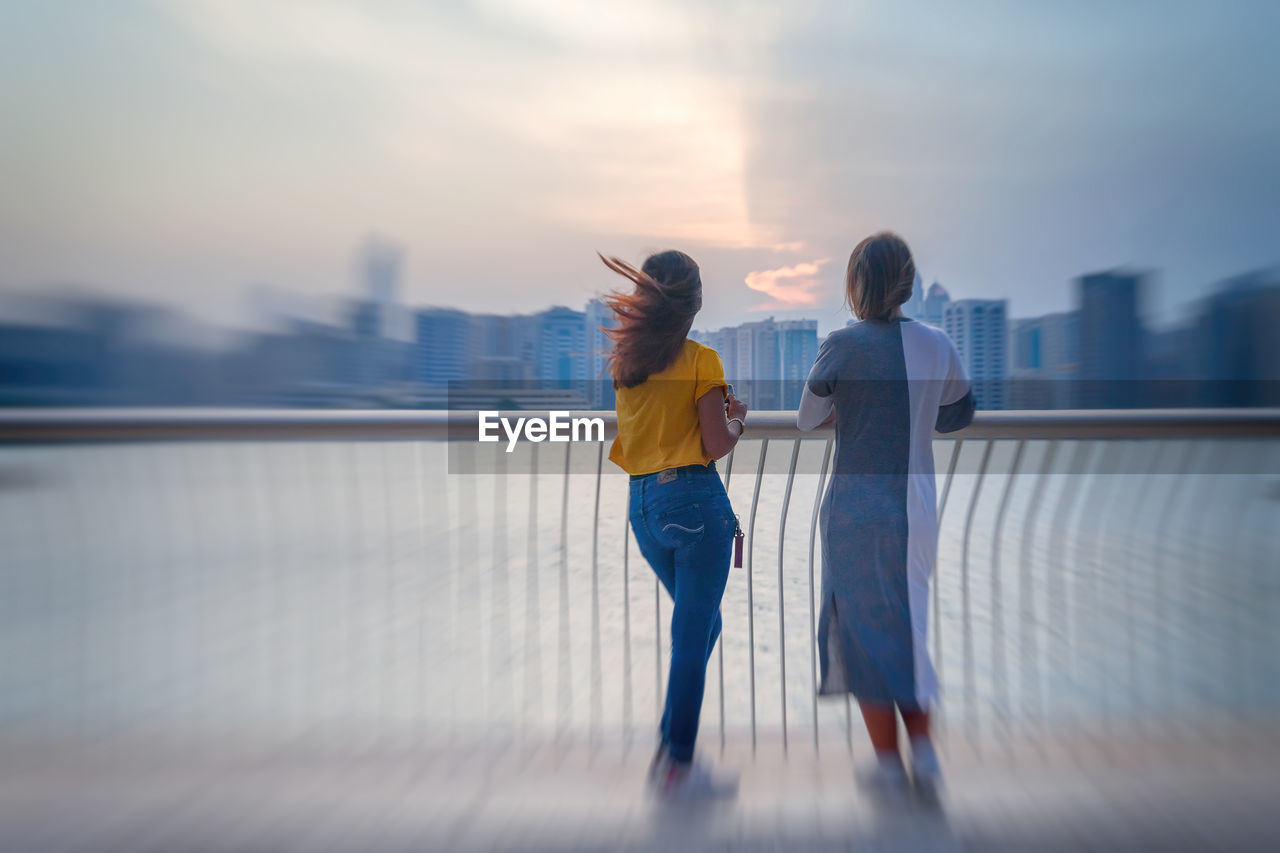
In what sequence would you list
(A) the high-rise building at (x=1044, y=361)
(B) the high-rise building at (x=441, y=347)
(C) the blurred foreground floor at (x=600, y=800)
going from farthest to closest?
(B) the high-rise building at (x=441, y=347)
(A) the high-rise building at (x=1044, y=361)
(C) the blurred foreground floor at (x=600, y=800)

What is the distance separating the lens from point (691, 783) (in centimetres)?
198

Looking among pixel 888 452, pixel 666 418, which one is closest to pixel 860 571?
pixel 888 452

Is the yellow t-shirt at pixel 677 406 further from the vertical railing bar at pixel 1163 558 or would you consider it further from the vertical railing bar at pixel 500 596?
the vertical railing bar at pixel 1163 558

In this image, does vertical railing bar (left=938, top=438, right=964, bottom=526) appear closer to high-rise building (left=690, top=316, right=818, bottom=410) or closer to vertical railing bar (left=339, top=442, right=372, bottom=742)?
high-rise building (left=690, top=316, right=818, bottom=410)

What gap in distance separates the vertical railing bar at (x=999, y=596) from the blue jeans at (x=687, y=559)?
1.01 m

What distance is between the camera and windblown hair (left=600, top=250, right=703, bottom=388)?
1886 mm

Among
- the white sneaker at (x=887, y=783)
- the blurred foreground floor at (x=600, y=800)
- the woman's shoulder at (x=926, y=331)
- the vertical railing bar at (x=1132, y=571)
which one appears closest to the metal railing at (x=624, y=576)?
the vertical railing bar at (x=1132, y=571)

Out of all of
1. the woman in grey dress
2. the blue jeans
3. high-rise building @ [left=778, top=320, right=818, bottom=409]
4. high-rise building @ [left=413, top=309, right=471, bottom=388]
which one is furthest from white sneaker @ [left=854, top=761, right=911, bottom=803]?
high-rise building @ [left=413, top=309, right=471, bottom=388]

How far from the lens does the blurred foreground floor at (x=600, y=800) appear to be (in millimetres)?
1797

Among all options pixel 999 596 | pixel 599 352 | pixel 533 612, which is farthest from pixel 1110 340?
pixel 533 612

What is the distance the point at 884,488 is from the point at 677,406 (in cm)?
59

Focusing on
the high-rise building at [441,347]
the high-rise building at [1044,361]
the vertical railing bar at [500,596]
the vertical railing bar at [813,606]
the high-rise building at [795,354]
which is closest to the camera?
the high-rise building at [795,354]

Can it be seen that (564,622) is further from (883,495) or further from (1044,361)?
(1044,361)

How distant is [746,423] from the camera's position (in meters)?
2.18
